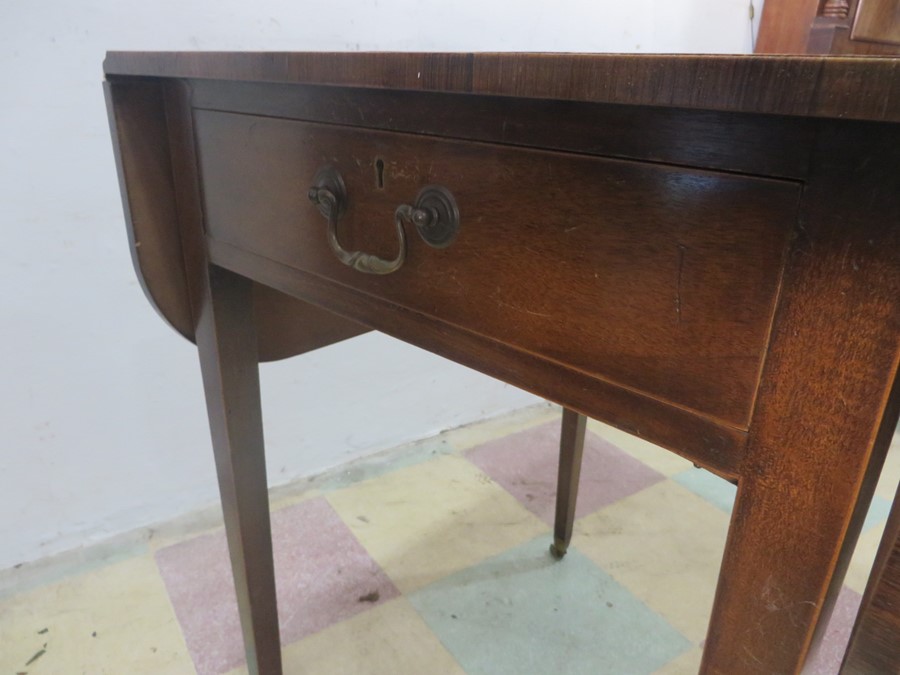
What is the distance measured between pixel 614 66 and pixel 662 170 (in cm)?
6

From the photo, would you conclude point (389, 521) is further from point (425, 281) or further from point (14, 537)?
point (425, 281)

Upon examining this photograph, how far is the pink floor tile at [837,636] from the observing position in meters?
0.98

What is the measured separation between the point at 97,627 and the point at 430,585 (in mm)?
535

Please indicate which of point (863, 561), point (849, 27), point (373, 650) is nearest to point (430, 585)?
point (373, 650)

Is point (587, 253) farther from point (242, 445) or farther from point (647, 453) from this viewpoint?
point (647, 453)

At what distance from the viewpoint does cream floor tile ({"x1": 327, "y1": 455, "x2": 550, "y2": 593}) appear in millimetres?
1208

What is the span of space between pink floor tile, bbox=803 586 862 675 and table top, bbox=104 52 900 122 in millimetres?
934

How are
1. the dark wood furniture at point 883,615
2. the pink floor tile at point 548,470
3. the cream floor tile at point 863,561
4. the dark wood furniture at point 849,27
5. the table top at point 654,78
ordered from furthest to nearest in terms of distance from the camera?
the pink floor tile at point 548,470 → the cream floor tile at point 863,561 → the dark wood furniture at point 849,27 → the dark wood furniture at point 883,615 → the table top at point 654,78

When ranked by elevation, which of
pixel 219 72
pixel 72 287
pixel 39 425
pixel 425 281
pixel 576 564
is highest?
pixel 219 72

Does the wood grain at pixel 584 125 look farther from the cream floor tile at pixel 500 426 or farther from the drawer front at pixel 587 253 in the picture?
the cream floor tile at pixel 500 426

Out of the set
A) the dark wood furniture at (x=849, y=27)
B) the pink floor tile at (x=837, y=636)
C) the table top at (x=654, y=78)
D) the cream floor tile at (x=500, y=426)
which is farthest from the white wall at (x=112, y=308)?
the pink floor tile at (x=837, y=636)

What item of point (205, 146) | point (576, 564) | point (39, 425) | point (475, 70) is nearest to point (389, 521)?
point (576, 564)

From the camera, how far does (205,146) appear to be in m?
0.62

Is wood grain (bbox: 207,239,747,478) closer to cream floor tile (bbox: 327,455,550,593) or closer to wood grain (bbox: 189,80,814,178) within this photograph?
wood grain (bbox: 189,80,814,178)
